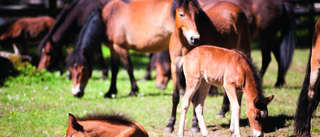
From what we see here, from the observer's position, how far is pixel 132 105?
21.1ft

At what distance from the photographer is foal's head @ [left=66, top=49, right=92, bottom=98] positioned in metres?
6.88

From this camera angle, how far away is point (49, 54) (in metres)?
8.88

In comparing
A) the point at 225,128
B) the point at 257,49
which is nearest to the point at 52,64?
the point at 225,128

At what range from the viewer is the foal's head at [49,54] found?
874 cm

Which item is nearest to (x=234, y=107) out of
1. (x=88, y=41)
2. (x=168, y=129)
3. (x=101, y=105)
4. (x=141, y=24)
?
(x=168, y=129)

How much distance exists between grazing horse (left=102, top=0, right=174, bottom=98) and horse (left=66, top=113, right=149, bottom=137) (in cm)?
349

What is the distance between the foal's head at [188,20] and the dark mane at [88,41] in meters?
2.97

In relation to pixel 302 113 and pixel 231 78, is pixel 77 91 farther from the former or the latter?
pixel 302 113

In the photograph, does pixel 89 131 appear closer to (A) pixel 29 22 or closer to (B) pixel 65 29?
(B) pixel 65 29

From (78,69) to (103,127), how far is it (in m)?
3.90

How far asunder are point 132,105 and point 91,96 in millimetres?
1395

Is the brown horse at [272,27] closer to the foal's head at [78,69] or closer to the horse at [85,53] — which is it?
the horse at [85,53]

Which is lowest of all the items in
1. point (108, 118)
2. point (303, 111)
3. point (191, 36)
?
point (303, 111)

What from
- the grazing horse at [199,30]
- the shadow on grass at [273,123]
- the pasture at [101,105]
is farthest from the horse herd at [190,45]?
the shadow on grass at [273,123]
